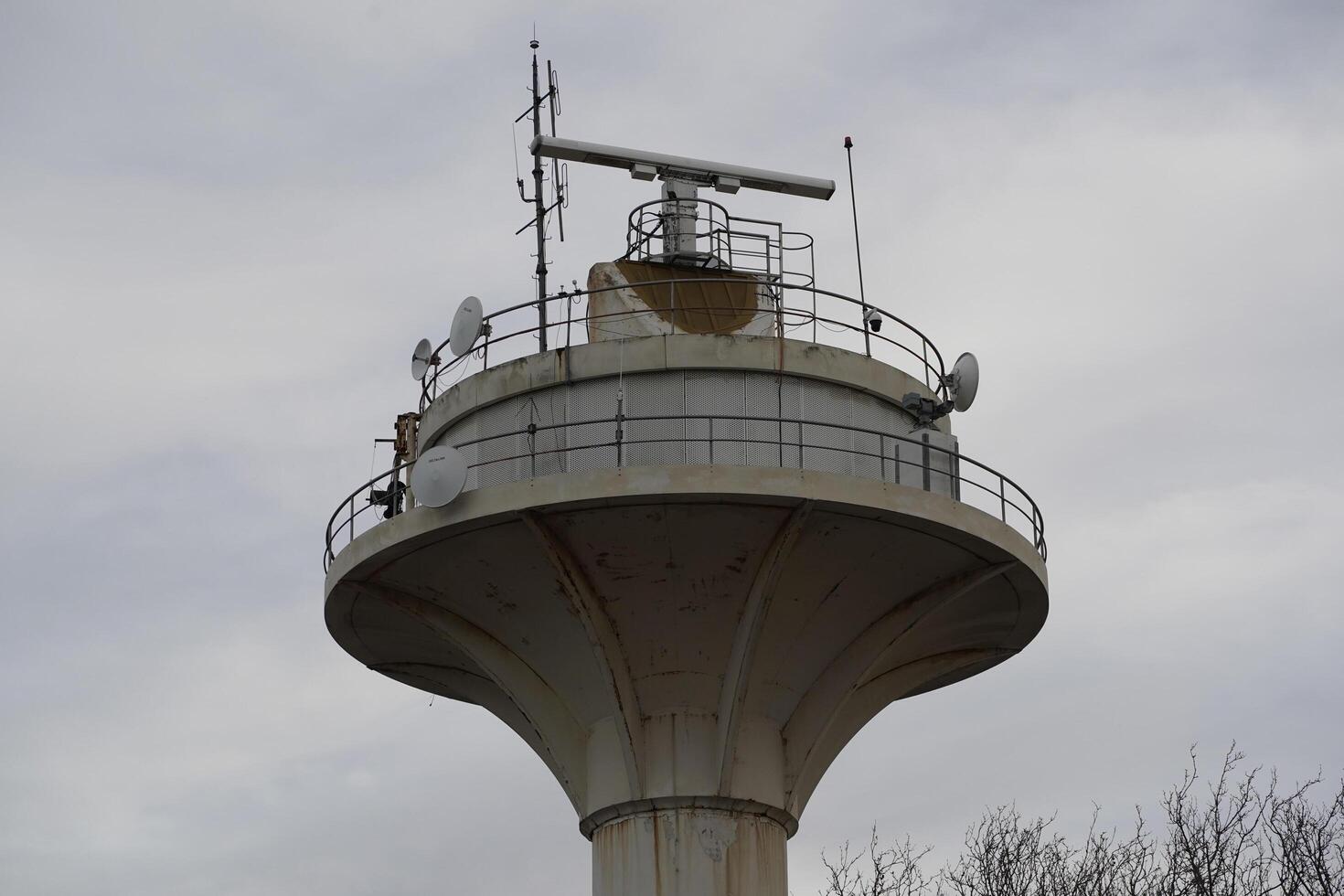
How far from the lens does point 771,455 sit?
73.1 feet

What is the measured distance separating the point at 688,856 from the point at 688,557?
12.2 ft

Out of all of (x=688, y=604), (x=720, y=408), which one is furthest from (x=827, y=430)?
(x=688, y=604)

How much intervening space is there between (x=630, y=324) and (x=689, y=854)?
6.52 metres

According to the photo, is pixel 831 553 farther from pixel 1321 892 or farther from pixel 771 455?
pixel 1321 892

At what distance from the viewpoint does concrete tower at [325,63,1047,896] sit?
2139 centimetres

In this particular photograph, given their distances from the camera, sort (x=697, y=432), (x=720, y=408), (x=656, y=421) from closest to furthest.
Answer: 1. (x=697, y=432)
2. (x=656, y=421)
3. (x=720, y=408)

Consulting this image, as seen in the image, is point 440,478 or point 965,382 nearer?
point 440,478

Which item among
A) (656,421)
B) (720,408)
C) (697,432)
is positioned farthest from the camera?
(720,408)

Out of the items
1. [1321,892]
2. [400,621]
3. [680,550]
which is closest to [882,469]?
[680,550]

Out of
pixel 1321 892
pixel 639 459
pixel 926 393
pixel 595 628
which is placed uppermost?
pixel 926 393

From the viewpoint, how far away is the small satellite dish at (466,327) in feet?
78.6

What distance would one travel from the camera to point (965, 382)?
24250 mm

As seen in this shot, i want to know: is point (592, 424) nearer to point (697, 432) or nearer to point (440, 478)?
point (697, 432)

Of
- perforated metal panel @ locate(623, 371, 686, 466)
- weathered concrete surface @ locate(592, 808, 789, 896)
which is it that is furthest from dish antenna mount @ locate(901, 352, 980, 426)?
weathered concrete surface @ locate(592, 808, 789, 896)
